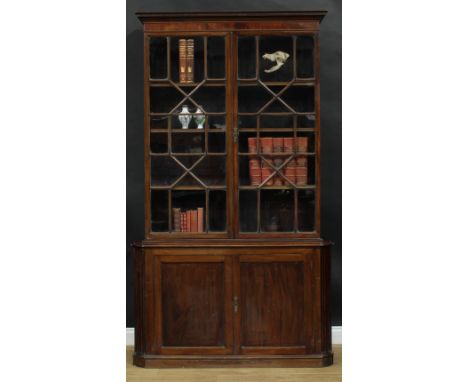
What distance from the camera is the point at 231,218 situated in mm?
4922

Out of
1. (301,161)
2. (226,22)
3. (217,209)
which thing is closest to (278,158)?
(301,161)

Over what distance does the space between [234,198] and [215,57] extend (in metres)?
0.99

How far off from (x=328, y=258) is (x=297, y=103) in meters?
1.10

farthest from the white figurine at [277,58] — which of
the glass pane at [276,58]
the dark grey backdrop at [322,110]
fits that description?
the dark grey backdrop at [322,110]

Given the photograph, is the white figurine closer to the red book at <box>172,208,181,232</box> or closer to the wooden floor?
the red book at <box>172,208,181,232</box>

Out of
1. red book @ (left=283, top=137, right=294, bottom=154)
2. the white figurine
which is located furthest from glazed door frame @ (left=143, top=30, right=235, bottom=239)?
red book @ (left=283, top=137, right=294, bottom=154)

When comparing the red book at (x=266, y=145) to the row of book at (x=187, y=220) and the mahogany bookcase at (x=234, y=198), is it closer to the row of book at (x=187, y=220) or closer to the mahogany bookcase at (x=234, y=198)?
the mahogany bookcase at (x=234, y=198)

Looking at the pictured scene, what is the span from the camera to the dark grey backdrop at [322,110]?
542 cm

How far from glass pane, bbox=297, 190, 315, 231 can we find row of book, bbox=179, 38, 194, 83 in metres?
1.12

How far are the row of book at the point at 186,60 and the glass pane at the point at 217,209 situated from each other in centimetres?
81

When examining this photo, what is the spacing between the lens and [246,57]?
4.94m

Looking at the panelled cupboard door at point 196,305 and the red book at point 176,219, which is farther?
the red book at point 176,219

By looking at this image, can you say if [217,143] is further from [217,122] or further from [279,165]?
[279,165]

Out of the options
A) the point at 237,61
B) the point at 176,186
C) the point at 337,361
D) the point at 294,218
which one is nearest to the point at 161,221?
the point at 176,186
